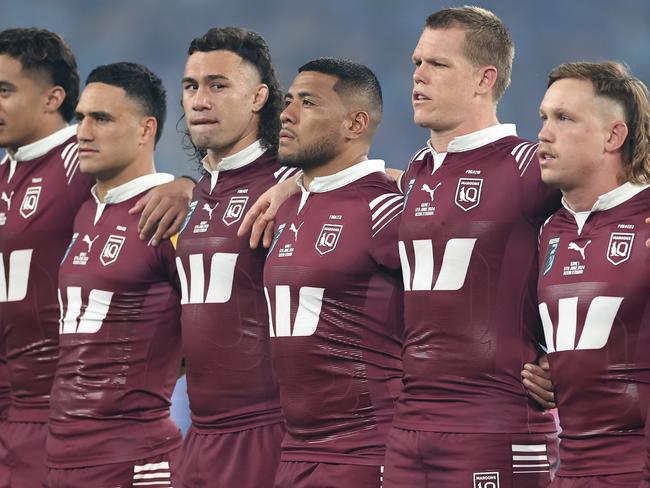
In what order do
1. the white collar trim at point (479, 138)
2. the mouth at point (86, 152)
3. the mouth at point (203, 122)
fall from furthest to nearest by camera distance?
the mouth at point (86, 152) → the mouth at point (203, 122) → the white collar trim at point (479, 138)

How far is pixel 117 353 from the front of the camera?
498cm

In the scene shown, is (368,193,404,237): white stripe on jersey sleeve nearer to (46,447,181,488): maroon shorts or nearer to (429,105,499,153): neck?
(429,105,499,153): neck

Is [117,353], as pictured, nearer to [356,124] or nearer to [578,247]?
[356,124]

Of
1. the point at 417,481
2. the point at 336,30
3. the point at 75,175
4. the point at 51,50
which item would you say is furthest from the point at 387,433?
the point at 336,30

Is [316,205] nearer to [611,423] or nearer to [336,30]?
[611,423]

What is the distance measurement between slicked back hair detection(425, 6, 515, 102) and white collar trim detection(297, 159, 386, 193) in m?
0.53

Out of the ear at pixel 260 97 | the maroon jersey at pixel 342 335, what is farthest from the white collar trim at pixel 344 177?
the ear at pixel 260 97

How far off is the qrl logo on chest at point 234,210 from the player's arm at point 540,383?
51.8 inches

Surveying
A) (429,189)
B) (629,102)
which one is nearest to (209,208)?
(429,189)

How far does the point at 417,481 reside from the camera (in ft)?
13.0

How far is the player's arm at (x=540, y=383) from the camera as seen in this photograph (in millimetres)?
3900

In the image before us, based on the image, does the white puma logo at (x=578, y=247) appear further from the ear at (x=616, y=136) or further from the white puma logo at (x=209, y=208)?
the white puma logo at (x=209, y=208)

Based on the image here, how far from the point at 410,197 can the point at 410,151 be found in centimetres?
579

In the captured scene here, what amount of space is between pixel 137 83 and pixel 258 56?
0.64 metres
